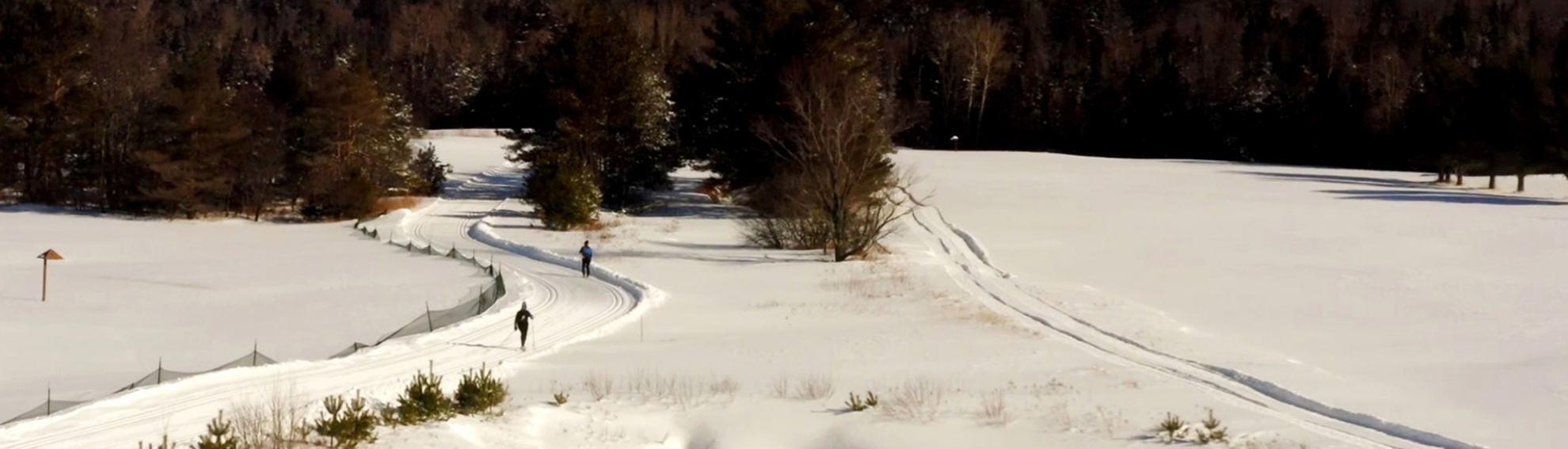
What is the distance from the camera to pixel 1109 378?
21.7m

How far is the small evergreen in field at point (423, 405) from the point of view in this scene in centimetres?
1709

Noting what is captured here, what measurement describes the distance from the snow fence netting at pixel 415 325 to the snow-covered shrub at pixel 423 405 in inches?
174

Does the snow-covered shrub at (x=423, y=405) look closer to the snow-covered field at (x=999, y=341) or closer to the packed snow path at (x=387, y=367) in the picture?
the snow-covered field at (x=999, y=341)

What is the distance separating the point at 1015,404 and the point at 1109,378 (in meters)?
2.98

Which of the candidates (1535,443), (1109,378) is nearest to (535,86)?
(1109,378)

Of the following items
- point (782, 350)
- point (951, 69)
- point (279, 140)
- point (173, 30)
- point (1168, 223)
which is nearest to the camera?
point (782, 350)

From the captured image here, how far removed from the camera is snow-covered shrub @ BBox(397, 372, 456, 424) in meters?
17.1

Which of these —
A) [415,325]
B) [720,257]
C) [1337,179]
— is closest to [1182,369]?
[415,325]

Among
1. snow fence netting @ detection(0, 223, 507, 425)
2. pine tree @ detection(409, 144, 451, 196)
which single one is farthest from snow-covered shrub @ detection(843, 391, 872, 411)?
pine tree @ detection(409, 144, 451, 196)

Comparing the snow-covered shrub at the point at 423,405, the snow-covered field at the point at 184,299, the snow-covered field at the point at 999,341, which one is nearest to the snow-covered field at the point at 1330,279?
the snow-covered field at the point at 999,341

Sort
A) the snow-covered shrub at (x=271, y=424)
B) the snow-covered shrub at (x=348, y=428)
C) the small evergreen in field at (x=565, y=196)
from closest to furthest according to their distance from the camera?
the snow-covered shrub at (x=271, y=424), the snow-covered shrub at (x=348, y=428), the small evergreen in field at (x=565, y=196)

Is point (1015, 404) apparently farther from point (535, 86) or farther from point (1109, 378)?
point (535, 86)

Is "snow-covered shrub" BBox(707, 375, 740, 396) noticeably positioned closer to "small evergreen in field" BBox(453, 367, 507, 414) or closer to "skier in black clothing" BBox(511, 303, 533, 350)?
"small evergreen in field" BBox(453, 367, 507, 414)

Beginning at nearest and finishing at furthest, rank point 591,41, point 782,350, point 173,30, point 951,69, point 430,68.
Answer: point 782,350 → point 591,41 → point 951,69 → point 430,68 → point 173,30
